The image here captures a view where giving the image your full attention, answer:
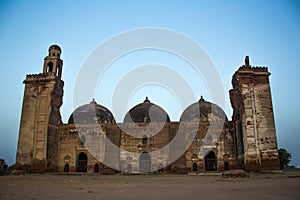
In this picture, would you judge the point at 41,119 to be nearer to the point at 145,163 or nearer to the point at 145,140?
the point at 145,140

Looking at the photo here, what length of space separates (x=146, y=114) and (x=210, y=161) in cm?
742

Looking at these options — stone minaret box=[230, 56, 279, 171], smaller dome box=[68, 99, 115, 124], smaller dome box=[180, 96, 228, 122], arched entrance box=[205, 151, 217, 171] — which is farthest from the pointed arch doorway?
stone minaret box=[230, 56, 279, 171]

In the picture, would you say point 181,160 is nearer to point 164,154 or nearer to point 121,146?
point 164,154

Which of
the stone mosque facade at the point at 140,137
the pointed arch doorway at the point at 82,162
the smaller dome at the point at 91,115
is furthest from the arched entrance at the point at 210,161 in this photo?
the smaller dome at the point at 91,115

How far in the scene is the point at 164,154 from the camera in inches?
891

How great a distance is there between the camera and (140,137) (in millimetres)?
23250

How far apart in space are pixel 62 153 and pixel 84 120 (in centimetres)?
423

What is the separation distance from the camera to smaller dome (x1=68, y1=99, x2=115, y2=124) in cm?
2666

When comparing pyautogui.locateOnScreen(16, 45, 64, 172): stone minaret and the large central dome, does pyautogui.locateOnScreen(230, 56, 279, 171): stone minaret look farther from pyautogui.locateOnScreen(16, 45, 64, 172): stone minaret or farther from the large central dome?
Result: pyautogui.locateOnScreen(16, 45, 64, 172): stone minaret

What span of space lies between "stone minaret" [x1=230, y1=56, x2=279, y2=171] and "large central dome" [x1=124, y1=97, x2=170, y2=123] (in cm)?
778

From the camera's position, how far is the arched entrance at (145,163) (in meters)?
22.6

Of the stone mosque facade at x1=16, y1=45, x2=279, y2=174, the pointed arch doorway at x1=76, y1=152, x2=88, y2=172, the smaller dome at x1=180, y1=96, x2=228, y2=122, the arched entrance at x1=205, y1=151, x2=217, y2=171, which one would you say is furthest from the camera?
the smaller dome at x1=180, y1=96, x2=228, y2=122

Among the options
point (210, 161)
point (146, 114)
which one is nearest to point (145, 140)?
point (146, 114)

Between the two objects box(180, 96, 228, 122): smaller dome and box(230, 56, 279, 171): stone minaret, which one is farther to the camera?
box(180, 96, 228, 122): smaller dome
